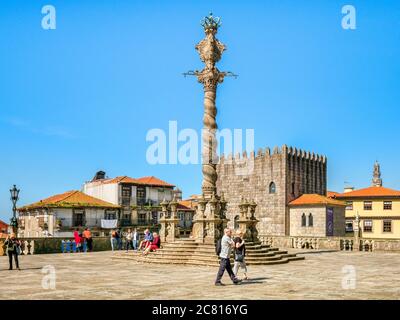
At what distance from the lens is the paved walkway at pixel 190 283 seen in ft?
41.8

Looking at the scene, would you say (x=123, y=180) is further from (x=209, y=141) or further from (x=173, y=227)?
(x=209, y=141)

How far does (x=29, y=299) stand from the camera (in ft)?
38.9

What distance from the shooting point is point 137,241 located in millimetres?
34312

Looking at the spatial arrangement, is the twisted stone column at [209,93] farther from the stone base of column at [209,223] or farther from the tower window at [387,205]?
the tower window at [387,205]

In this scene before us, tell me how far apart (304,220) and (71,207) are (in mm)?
24956

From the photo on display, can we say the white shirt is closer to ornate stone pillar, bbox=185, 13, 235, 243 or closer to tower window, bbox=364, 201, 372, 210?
ornate stone pillar, bbox=185, 13, 235, 243

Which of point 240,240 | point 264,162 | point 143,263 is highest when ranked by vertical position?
point 264,162

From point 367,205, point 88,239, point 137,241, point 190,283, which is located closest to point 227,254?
point 190,283

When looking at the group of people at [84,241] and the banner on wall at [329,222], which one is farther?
the banner on wall at [329,222]

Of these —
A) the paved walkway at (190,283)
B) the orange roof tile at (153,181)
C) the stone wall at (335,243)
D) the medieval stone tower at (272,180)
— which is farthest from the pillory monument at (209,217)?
the orange roof tile at (153,181)

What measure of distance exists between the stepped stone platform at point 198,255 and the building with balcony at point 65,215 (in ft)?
100

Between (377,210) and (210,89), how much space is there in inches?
1590
